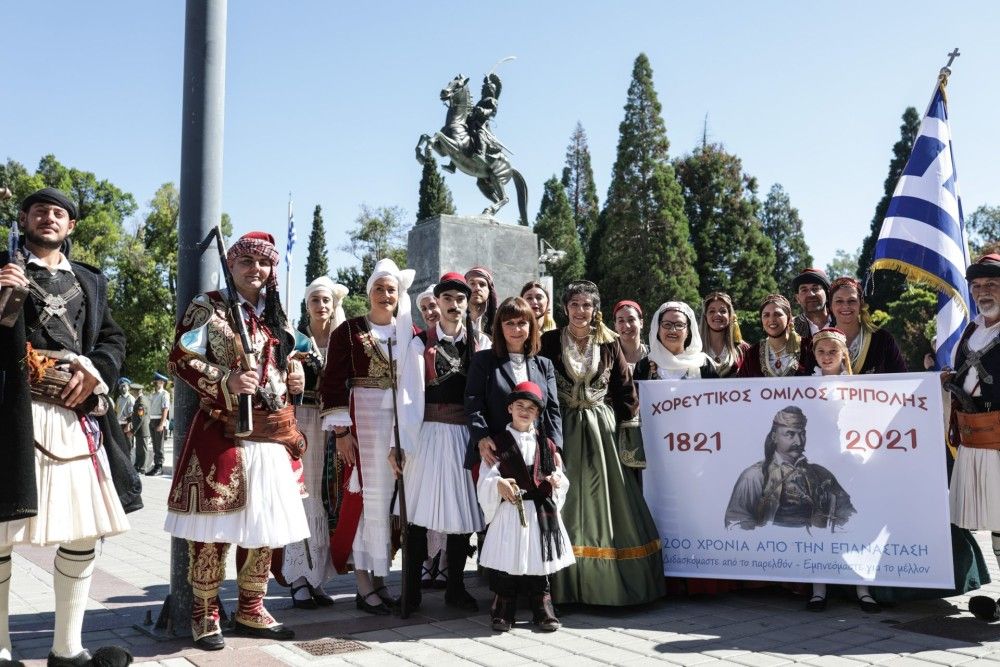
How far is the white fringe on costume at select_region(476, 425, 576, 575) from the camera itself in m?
4.66

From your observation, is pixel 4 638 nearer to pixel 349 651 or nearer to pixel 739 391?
pixel 349 651

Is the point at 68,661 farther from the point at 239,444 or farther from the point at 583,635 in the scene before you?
the point at 583,635

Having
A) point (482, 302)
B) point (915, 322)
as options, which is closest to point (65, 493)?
point (482, 302)

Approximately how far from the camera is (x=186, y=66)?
15.2 ft

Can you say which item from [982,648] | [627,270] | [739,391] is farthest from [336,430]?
[627,270]

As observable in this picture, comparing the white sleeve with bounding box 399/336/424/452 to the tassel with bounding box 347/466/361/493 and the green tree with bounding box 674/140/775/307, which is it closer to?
the tassel with bounding box 347/466/361/493

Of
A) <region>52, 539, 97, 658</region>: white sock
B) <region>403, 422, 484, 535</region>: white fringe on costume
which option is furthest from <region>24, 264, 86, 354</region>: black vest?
<region>403, 422, 484, 535</region>: white fringe on costume

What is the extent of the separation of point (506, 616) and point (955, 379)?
9.82 ft

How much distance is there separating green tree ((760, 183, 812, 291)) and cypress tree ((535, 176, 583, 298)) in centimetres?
1341

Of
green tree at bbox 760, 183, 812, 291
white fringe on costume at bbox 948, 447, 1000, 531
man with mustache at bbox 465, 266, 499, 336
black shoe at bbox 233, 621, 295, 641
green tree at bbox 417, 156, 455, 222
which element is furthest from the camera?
green tree at bbox 760, 183, 812, 291

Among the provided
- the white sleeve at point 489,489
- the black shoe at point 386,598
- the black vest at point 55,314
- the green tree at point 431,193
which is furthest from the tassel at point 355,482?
the green tree at point 431,193

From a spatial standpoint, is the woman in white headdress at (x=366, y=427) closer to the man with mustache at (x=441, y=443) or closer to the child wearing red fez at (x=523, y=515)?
the man with mustache at (x=441, y=443)

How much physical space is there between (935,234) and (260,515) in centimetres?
528

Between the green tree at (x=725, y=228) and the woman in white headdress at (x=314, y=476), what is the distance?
132 feet
